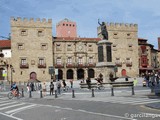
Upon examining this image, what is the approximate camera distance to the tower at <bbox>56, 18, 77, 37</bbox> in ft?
345

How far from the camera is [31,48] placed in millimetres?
69688

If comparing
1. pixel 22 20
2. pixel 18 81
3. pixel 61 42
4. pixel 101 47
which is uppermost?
pixel 22 20

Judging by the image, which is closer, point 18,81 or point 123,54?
point 18,81

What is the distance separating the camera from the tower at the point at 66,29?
10519 cm

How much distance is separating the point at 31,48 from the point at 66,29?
3763cm

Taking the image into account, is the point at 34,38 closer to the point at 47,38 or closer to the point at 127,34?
the point at 47,38

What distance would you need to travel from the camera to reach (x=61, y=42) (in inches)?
2908

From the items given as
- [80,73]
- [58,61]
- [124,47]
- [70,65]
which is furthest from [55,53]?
[124,47]

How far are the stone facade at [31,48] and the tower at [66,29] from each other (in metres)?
33.3

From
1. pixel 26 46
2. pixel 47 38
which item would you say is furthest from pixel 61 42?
pixel 26 46

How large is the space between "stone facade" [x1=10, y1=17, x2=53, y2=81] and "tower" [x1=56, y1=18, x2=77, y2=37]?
33.3 metres

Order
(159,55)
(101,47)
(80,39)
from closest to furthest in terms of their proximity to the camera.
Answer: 1. (101,47)
2. (80,39)
3. (159,55)

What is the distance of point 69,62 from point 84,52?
4477 mm

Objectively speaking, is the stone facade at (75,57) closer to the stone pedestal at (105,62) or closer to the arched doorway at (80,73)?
the arched doorway at (80,73)
